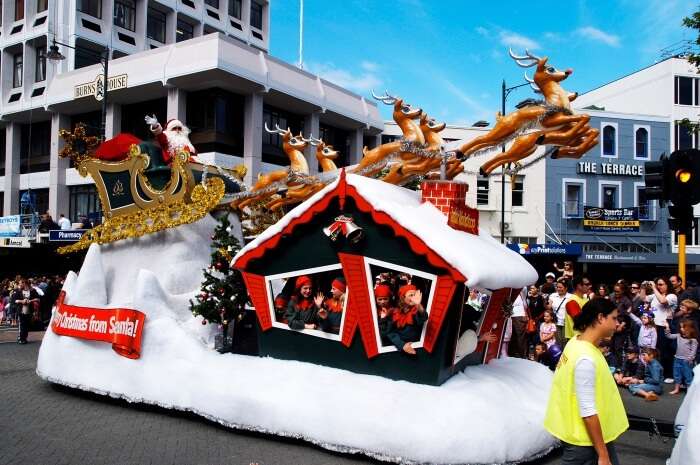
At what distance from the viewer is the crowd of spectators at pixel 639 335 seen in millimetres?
9898

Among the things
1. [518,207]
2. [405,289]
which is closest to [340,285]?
[405,289]

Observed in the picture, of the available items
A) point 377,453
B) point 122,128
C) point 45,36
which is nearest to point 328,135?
point 122,128

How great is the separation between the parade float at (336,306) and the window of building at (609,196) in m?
23.9

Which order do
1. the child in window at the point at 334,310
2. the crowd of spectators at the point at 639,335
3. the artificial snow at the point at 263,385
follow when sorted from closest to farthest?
the artificial snow at the point at 263,385
the child in window at the point at 334,310
the crowd of spectators at the point at 639,335

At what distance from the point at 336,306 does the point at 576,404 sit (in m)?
3.60

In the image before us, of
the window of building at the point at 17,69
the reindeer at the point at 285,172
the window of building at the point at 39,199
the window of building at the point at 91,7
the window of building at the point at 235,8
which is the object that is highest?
the window of building at the point at 235,8

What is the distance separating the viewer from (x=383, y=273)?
7.12m

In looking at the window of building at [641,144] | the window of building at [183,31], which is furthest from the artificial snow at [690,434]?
the window of building at [183,31]

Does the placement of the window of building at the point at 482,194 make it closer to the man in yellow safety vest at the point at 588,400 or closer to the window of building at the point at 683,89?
the window of building at the point at 683,89

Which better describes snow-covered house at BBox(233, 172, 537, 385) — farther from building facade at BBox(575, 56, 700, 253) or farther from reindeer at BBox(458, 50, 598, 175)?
building facade at BBox(575, 56, 700, 253)

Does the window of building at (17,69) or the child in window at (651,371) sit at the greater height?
the window of building at (17,69)

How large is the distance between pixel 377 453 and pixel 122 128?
1047 inches

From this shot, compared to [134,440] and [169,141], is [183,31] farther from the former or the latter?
[134,440]

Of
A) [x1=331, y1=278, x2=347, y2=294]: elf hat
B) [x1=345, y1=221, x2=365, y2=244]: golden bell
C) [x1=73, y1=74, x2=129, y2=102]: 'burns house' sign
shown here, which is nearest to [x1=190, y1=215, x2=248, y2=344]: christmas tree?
[x1=331, y1=278, x2=347, y2=294]: elf hat
